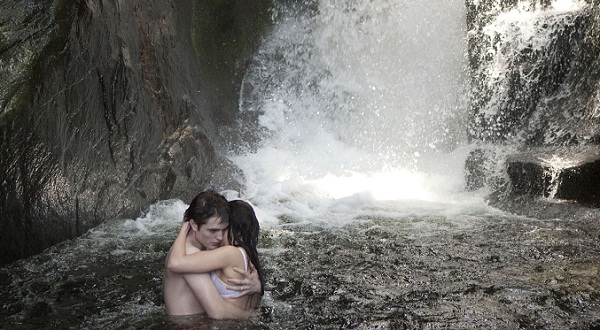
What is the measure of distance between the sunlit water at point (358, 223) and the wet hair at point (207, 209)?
0.67 m

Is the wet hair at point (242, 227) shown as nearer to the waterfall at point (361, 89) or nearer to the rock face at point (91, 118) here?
Answer: the rock face at point (91, 118)

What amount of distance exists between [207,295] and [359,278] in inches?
66.6

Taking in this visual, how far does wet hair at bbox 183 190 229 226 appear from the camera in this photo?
457 centimetres

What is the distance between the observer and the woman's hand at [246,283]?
15.4 feet

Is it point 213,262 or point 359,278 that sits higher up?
point 213,262

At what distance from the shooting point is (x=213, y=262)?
4570 mm

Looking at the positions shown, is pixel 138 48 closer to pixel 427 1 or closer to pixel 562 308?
pixel 562 308

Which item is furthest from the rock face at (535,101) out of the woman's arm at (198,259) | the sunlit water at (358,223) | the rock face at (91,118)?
the woman's arm at (198,259)

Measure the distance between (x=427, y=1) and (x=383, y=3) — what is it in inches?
30.1

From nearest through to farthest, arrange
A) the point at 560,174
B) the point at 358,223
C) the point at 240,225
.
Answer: the point at 240,225
the point at 358,223
the point at 560,174

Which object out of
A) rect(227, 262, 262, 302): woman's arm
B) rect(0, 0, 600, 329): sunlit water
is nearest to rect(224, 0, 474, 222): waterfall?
rect(0, 0, 600, 329): sunlit water

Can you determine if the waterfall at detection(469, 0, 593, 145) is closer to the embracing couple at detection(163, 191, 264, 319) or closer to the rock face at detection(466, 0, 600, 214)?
the rock face at detection(466, 0, 600, 214)

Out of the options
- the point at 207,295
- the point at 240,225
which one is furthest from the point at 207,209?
the point at 207,295

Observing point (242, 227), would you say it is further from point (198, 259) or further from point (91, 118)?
point (91, 118)
